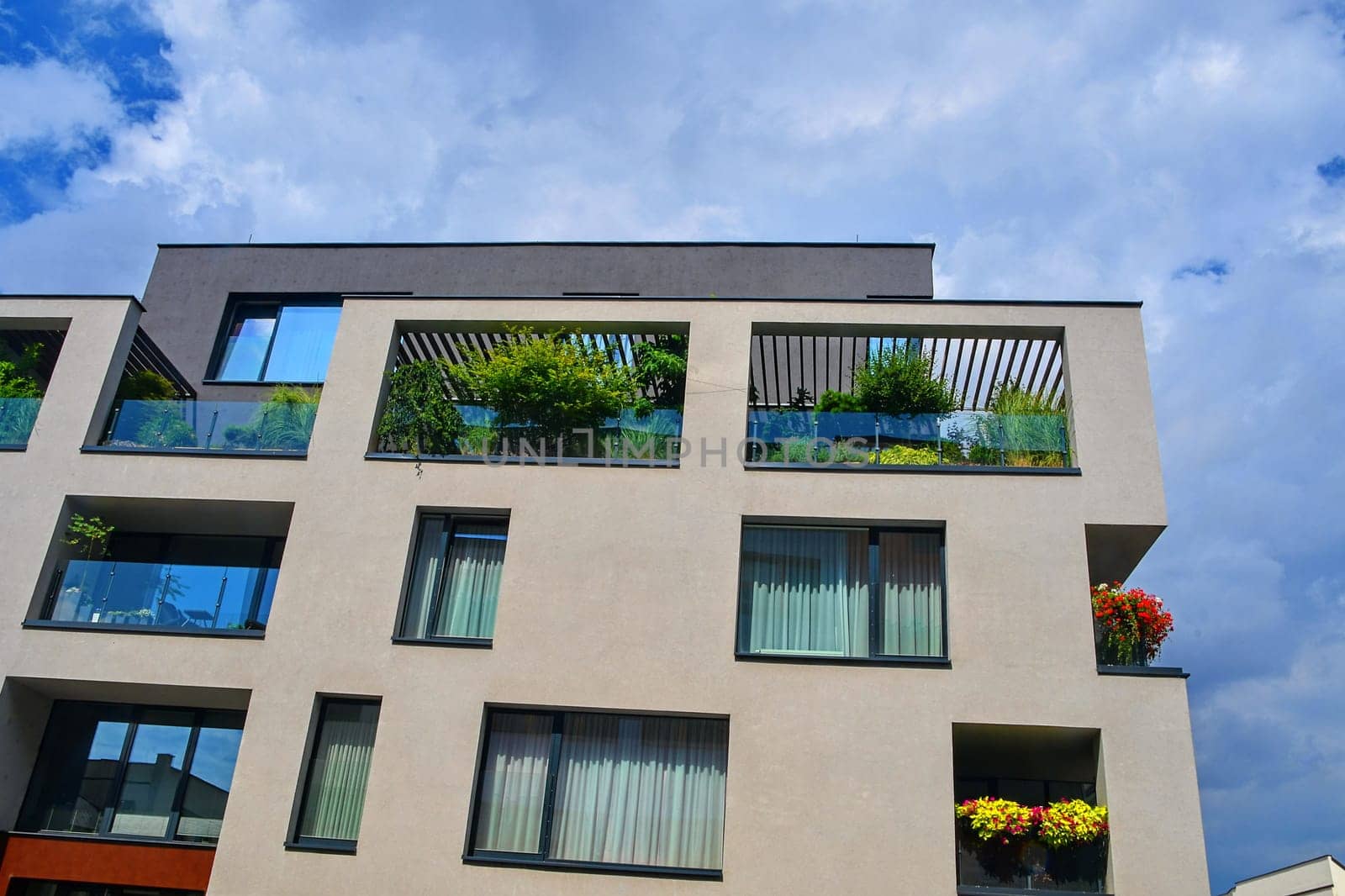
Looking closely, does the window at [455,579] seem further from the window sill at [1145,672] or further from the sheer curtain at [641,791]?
the window sill at [1145,672]

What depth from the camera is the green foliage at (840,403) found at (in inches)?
627

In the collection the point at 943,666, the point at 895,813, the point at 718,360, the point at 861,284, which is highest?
the point at 861,284

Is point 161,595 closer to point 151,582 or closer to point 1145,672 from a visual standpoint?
point 151,582

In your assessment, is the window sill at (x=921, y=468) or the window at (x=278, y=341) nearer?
the window sill at (x=921, y=468)

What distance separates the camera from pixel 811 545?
14930 millimetres

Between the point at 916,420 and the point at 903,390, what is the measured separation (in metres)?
0.52

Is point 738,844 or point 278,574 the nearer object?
point 738,844

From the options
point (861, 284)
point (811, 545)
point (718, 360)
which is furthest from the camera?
point (861, 284)

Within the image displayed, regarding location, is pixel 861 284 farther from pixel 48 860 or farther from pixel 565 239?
pixel 48 860

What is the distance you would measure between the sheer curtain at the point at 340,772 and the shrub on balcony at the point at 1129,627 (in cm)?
937

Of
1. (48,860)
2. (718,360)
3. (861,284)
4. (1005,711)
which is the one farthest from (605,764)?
(861,284)

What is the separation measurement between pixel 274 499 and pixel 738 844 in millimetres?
8079

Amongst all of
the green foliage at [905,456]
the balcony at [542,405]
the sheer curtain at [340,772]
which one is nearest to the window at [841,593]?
the green foliage at [905,456]

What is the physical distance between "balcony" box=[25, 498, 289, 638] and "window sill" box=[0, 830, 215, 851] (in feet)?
8.89
